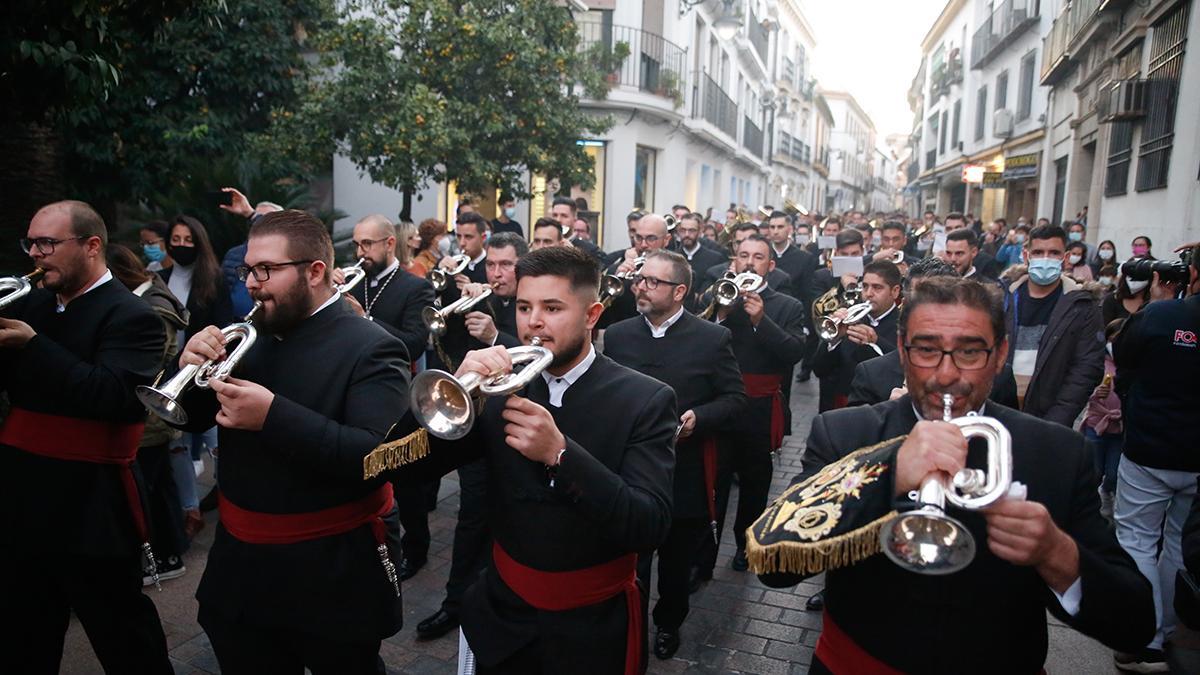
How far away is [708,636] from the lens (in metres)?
4.85

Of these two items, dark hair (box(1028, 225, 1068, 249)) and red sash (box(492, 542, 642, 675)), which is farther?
dark hair (box(1028, 225, 1068, 249))

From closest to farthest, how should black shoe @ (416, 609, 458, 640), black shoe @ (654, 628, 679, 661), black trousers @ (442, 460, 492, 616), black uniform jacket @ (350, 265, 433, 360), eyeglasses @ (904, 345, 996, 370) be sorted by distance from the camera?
eyeglasses @ (904, 345, 996, 370) → black shoe @ (654, 628, 679, 661) → black shoe @ (416, 609, 458, 640) → black trousers @ (442, 460, 492, 616) → black uniform jacket @ (350, 265, 433, 360)

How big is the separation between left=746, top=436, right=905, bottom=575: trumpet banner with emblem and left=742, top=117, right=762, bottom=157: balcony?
3297cm

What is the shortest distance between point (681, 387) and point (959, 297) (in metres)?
2.70

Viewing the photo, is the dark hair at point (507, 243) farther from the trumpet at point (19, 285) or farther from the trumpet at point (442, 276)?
the trumpet at point (19, 285)

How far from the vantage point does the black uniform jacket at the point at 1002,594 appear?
2.11m

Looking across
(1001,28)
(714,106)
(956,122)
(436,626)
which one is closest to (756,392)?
(436,626)

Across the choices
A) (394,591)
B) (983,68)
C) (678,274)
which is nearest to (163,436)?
(394,591)

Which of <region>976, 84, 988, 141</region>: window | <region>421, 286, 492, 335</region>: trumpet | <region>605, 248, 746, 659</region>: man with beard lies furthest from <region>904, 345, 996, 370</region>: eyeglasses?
<region>976, 84, 988, 141</region>: window

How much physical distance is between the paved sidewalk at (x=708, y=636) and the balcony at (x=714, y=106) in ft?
70.5

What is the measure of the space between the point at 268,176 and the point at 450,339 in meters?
7.14

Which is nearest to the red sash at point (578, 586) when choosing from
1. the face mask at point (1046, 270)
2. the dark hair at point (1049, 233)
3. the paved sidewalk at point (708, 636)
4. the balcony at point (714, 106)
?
the paved sidewalk at point (708, 636)

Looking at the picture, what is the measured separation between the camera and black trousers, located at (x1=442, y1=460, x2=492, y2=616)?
15.8 feet

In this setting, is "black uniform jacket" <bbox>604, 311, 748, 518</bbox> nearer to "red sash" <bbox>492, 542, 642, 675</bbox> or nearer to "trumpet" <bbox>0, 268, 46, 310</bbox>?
"red sash" <bbox>492, 542, 642, 675</bbox>
